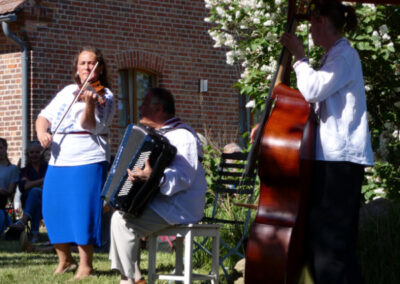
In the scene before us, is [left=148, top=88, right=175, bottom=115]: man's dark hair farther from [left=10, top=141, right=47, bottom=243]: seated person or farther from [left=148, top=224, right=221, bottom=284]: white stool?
[left=10, top=141, right=47, bottom=243]: seated person

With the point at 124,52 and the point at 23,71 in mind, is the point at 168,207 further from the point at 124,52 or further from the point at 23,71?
the point at 124,52

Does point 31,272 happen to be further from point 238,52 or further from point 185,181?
point 238,52

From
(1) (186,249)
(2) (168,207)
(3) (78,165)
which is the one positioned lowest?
(1) (186,249)

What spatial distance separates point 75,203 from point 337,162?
3.02 metres

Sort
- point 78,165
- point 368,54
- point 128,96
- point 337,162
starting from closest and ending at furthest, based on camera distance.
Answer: point 337,162 < point 78,165 < point 368,54 < point 128,96

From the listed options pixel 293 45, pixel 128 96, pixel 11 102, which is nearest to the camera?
pixel 293 45

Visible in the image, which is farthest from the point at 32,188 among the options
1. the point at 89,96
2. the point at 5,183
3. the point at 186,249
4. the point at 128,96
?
the point at 186,249

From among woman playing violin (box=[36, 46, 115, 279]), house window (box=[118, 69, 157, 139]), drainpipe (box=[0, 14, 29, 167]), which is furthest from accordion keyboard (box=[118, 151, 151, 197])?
house window (box=[118, 69, 157, 139])

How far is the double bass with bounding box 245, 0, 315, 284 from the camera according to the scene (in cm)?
381

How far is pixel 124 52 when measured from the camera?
43.4ft

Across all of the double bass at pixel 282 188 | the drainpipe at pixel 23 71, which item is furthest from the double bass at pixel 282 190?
the drainpipe at pixel 23 71

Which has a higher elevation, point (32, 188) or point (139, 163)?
point (139, 163)

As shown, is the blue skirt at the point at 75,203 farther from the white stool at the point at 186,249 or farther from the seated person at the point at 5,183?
the seated person at the point at 5,183

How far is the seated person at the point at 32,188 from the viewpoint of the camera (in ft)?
30.7
